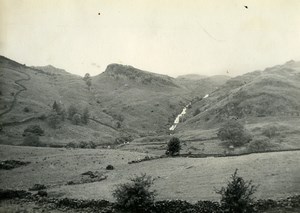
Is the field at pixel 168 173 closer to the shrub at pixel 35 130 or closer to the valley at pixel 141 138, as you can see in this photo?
the valley at pixel 141 138

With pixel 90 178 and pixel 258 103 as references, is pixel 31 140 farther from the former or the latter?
pixel 258 103

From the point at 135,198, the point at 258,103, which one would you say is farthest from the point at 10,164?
the point at 258,103

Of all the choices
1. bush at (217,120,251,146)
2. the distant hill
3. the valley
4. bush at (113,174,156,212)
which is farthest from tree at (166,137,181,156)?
the distant hill

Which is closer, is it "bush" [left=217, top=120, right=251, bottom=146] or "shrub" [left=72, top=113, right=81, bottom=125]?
"bush" [left=217, top=120, right=251, bottom=146]

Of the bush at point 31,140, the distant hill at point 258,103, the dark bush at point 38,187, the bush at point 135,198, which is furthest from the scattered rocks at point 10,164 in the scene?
the distant hill at point 258,103

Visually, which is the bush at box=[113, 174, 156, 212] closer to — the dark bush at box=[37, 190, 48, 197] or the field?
the field

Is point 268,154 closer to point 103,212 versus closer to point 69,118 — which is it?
point 103,212

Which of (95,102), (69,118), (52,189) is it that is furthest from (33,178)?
(95,102)
